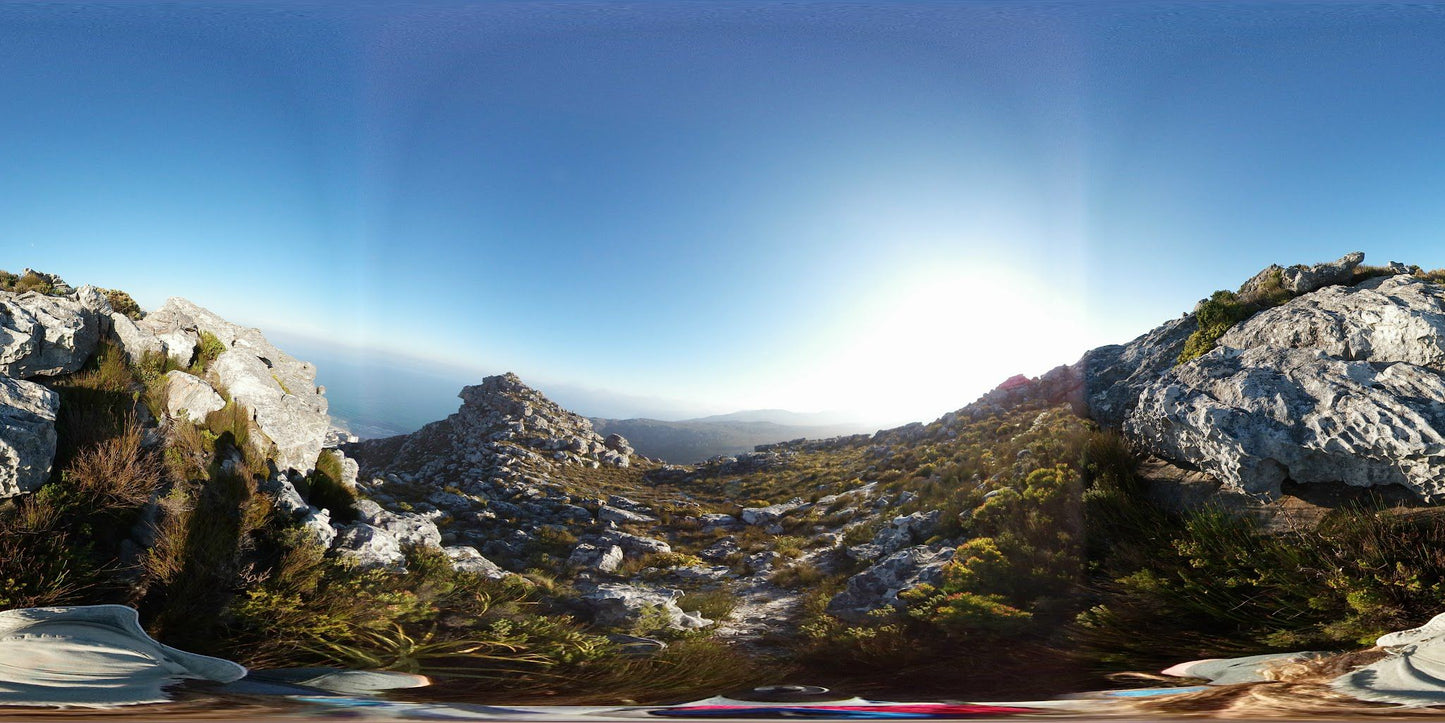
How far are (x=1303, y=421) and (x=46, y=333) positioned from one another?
15.1 m

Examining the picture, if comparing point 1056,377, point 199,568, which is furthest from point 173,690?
point 1056,377

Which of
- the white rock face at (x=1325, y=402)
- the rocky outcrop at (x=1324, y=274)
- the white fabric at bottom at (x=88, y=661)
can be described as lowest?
the white fabric at bottom at (x=88, y=661)

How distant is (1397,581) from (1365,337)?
155 inches

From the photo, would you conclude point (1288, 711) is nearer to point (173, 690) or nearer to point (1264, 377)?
point (1264, 377)

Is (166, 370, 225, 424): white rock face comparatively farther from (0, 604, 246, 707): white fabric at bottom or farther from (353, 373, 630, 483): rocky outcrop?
(353, 373, 630, 483): rocky outcrop

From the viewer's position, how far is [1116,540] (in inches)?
235

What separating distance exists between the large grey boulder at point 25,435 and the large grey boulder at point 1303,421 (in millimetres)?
12927

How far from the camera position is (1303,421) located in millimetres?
5336

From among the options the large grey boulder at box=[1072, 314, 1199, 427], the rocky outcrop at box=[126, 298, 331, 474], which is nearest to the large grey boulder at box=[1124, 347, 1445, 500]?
the large grey boulder at box=[1072, 314, 1199, 427]

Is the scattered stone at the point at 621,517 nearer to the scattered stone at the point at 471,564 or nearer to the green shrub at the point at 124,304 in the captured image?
the scattered stone at the point at 471,564

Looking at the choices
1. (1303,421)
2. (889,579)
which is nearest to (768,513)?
(889,579)

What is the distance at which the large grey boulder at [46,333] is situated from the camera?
548cm

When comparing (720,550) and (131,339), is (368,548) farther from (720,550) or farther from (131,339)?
(720,550)

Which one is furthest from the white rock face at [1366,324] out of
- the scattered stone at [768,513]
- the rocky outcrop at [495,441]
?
the rocky outcrop at [495,441]
